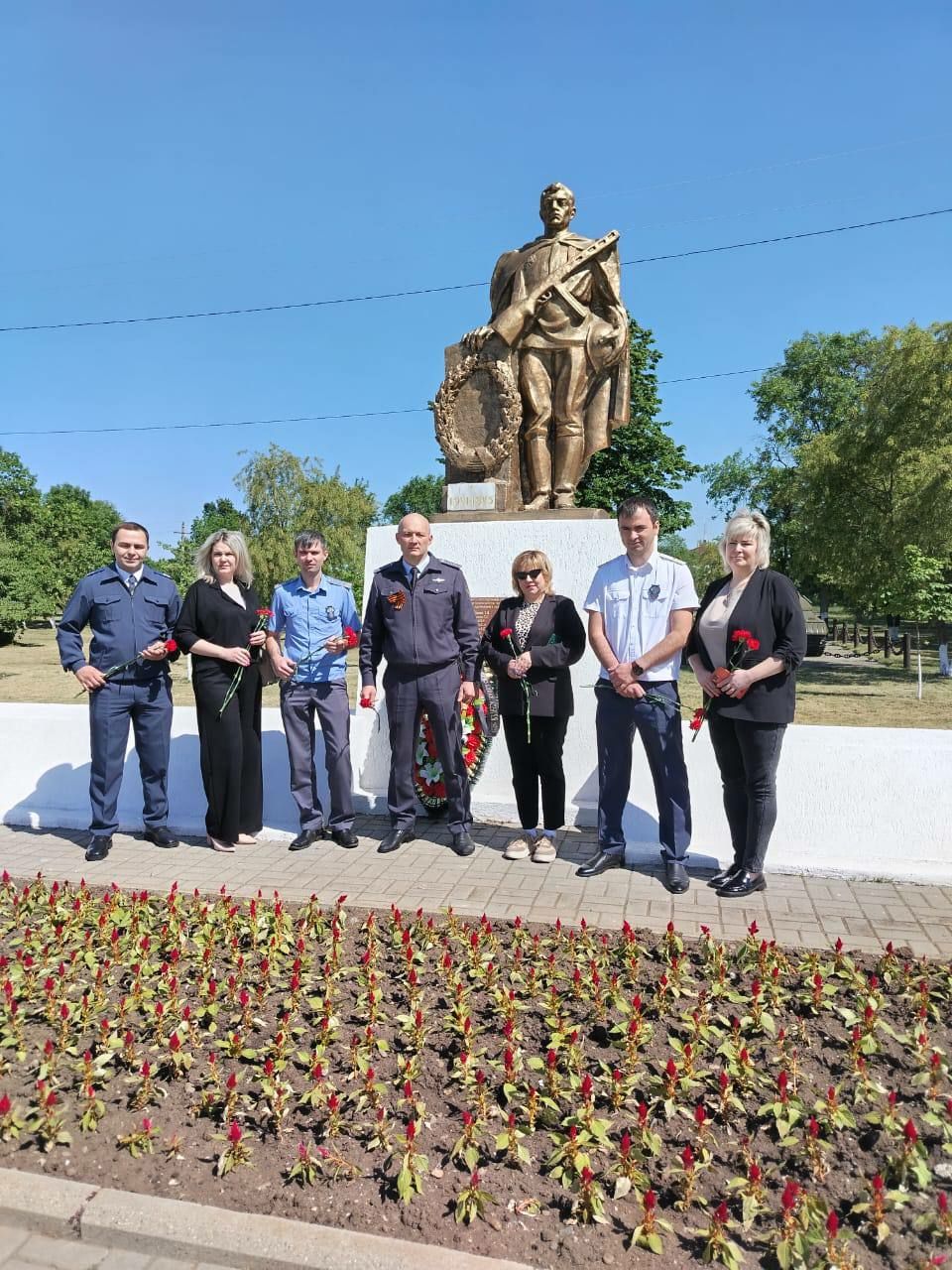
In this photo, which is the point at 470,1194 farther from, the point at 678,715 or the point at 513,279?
the point at 513,279

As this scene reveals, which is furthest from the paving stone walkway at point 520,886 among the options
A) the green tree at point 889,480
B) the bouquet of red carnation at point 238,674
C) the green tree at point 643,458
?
the green tree at point 643,458

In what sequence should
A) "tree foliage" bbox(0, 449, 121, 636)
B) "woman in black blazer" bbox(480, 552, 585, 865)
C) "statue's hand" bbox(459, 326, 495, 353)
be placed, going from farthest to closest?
"tree foliage" bbox(0, 449, 121, 636) → "statue's hand" bbox(459, 326, 495, 353) → "woman in black blazer" bbox(480, 552, 585, 865)

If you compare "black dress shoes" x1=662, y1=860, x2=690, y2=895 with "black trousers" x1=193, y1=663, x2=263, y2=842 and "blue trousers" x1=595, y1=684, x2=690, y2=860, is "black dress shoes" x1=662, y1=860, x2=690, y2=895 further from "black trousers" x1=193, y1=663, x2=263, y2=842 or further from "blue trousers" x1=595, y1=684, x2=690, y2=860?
"black trousers" x1=193, y1=663, x2=263, y2=842

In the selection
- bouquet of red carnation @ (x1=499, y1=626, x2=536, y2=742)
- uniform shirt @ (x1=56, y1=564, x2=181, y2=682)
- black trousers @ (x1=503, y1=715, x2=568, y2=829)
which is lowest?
black trousers @ (x1=503, y1=715, x2=568, y2=829)

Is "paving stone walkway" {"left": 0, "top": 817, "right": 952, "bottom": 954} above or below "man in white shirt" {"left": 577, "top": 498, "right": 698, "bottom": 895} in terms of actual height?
below

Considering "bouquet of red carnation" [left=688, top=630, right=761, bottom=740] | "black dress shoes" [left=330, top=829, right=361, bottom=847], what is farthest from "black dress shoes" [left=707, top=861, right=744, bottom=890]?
"black dress shoes" [left=330, top=829, right=361, bottom=847]

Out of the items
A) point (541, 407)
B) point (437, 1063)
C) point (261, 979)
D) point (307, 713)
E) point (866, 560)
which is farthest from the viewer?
point (866, 560)

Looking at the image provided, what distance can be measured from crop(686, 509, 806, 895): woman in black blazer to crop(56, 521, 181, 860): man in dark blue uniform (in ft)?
10.0

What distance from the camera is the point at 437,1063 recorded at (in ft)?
9.01

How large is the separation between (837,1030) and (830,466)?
22.1m

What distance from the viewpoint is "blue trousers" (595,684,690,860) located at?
14.5 feet

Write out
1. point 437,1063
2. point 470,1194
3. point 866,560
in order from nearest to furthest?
point 470,1194
point 437,1063
point 866,560

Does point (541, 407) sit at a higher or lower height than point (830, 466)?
lower

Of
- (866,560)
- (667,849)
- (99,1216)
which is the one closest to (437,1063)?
(99,1216)
